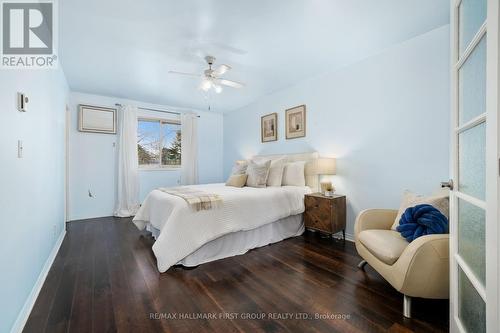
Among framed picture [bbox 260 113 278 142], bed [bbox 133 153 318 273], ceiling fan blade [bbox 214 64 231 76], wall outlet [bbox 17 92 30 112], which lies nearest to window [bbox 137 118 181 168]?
bed [bbox 133 153 318 273]

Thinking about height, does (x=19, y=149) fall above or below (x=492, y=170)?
above

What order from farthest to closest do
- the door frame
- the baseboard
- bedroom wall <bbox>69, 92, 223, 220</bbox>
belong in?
bedroom wall <bbox>69, 92, 223, 220</bbox> < the baseboard < the door frame

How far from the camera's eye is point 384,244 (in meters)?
1.69

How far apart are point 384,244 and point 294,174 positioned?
1.90m

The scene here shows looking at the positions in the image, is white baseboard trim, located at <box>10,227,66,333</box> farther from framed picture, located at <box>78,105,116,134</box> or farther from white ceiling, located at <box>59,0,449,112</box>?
framed picture, located at <box>78,105,116,134</box>

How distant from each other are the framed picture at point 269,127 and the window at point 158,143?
7.12 ft

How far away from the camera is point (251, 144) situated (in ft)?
16.3

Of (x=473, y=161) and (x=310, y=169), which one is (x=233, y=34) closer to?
(x=310, y=169)

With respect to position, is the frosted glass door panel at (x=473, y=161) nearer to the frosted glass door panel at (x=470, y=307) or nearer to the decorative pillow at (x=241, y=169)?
the frosted glass door panel at (x=470, y=307)

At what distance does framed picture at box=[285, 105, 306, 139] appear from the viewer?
3768 mm

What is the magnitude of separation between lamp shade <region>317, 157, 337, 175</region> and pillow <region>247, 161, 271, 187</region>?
821mm

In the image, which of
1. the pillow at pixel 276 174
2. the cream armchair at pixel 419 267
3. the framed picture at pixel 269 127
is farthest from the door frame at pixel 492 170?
Result: the framed picture at pixel 269 127

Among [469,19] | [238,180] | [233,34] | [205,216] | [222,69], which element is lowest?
[205,216]

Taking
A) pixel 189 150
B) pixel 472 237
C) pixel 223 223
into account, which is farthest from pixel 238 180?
pixel 472 237
